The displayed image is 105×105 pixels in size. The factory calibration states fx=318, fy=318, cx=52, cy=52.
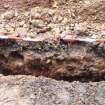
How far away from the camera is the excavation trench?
179 inches

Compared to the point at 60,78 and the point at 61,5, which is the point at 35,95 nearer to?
the point at 60,78

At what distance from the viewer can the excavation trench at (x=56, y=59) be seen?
4.56m

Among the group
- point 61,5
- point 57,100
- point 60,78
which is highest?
point 61,5

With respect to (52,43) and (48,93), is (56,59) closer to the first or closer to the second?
(52,43)

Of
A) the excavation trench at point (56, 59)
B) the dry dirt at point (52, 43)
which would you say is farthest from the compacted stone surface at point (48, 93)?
the excavation trench at point (56, 59)

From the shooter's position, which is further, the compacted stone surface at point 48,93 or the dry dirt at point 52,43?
the dry dirt at point 52,43

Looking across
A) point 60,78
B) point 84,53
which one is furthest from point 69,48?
point 60,78

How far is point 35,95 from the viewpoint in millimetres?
3883

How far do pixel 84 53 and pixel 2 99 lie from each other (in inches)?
54.3

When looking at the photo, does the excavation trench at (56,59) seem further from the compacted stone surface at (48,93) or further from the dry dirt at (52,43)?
the compacted stone surface at (48,93)

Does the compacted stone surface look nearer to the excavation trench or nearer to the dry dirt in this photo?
the dry dirt

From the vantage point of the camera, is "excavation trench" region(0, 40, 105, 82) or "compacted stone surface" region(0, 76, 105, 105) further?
"excavation trench" region(0, 40, 105, 82)

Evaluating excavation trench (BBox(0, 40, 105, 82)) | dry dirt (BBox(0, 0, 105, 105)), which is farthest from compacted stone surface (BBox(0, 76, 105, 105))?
excavation trench (BBox(0, 40, 105, 82))

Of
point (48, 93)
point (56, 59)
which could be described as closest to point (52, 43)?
point (56, 59)
